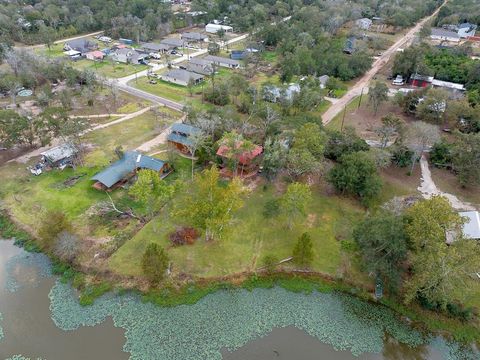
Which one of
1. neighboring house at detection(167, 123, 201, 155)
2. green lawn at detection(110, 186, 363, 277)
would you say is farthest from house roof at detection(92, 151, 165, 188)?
green lawn at detection(110, 186, 363, 277)

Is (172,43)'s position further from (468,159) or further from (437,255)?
(437,255)

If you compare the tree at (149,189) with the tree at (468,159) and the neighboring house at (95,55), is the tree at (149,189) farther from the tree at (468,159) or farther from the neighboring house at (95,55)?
the neighboring house at (95,55)

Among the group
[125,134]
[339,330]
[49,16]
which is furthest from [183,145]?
[49,16]

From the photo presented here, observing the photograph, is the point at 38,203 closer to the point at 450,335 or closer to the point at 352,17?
the point at 450,335

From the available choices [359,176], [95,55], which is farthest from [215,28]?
[359,176]

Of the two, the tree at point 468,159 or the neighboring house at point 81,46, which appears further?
the neighboring house at point 81,46

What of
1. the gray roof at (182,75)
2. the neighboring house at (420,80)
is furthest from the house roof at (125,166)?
the neighboring house at (420,80)
